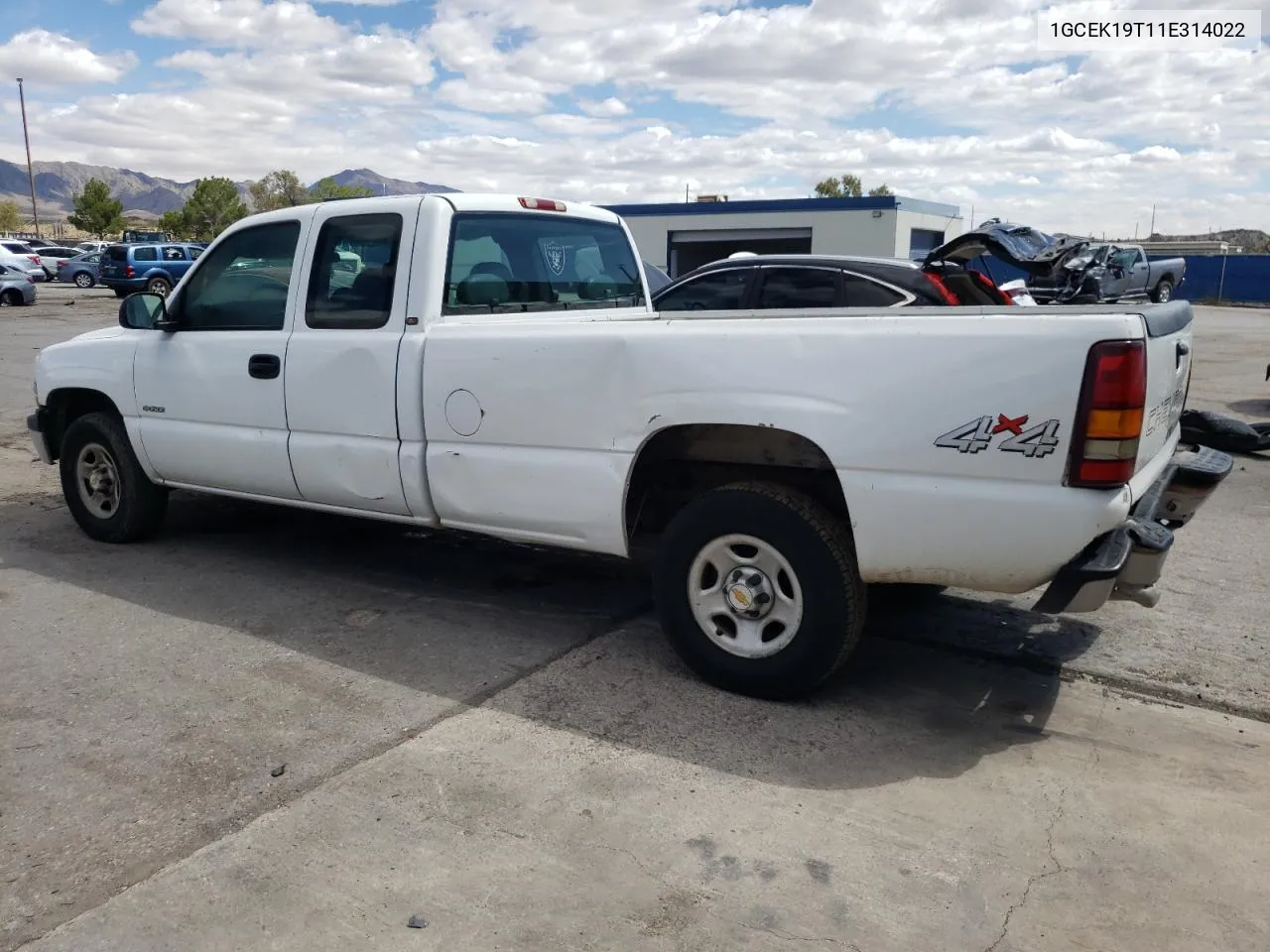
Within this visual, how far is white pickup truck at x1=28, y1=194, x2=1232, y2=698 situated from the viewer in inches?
133

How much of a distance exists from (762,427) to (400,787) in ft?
5.92

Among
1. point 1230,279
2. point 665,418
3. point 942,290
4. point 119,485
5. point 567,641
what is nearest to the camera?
point 665,418

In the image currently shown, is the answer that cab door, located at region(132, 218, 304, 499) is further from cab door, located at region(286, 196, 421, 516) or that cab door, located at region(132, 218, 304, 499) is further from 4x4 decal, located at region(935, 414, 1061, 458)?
4x4 decal, located at region(935, 414, 1061, 458)

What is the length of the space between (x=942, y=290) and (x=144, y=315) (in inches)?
226

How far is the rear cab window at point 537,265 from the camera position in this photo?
4.90 metres

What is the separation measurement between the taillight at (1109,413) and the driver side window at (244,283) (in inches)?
148

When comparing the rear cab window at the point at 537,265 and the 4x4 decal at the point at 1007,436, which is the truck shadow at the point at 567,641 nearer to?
the 4x4 decal at the point at 1007,436

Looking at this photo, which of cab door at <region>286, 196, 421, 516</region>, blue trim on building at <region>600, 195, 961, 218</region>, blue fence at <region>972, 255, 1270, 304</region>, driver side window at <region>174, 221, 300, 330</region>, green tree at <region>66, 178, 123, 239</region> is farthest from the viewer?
green tree at <region>66, 178, 123, 239</region>

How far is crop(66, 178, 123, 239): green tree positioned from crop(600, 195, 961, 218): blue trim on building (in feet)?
189

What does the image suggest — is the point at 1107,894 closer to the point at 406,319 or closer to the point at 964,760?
the point at 964,760

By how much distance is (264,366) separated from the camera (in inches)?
204

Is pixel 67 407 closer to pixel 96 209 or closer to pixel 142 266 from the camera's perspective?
pixel 142 266

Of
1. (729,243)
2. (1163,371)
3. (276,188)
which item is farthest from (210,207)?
(1163,371)

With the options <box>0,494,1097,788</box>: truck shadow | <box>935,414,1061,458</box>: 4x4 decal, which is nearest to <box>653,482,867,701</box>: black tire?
<box>0,494,1097,788</box>: truck shadow
